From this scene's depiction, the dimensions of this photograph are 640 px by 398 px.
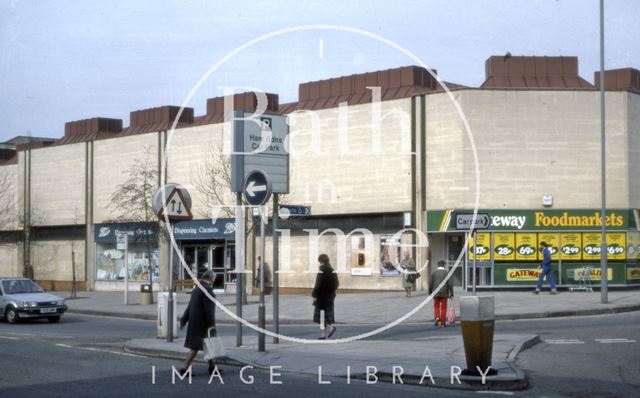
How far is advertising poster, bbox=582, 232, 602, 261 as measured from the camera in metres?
34.8

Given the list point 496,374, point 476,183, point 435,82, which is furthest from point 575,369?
point 435,82

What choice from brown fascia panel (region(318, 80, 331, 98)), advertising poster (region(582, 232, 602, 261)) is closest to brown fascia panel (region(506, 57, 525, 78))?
advertising poster (region(582, 232, 602, 261))

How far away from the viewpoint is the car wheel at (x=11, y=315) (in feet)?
90.5

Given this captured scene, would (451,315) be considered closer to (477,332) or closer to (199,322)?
(477,332)

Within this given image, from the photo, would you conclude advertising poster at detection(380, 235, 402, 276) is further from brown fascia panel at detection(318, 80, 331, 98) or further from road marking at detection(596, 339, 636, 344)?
road marking at detection(596, 339, 636, 344)

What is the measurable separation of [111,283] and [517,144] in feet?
79.2

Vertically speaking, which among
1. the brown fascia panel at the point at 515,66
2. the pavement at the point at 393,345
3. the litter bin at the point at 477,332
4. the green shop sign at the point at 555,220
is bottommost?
the pavement at the point at 393,345

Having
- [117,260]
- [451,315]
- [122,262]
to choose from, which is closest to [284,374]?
[451,315]

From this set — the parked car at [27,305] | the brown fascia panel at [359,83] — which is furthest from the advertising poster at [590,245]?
the parked car at [27,305]

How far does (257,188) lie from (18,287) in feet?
50.7

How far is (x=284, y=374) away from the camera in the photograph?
45.7 feet

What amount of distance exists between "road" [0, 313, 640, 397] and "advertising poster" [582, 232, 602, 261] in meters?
12.2

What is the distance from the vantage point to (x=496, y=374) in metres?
12.8

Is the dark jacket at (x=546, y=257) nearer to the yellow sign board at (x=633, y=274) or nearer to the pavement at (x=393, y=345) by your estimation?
the pavement at (x=393, y=345)
